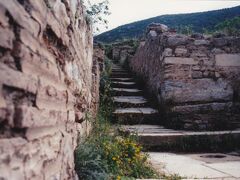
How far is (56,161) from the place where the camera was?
161 cm

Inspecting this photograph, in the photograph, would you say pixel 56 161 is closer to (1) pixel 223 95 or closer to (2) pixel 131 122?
(2) pixel 131 122

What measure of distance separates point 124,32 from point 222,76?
15012 millimetres

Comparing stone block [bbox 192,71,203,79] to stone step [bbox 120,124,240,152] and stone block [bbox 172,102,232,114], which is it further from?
stone step [bbox 120,124,240,152]

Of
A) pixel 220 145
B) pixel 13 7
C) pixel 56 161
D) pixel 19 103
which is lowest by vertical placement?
pixel 220 145

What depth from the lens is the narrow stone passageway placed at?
3.32 m

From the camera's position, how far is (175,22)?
19.4 meters

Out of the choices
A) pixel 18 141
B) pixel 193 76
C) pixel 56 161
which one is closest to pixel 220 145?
pixel 193 76

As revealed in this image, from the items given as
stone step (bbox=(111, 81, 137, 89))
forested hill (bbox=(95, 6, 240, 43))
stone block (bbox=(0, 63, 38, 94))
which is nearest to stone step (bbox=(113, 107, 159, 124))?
stone step (bbox=(111, 81, 137, 89))

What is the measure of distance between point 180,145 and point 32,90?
3920 millimetres

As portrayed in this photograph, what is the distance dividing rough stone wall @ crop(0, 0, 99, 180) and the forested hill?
16.1 m

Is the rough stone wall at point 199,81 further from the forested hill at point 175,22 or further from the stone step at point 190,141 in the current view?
the forested hill at point 175,22

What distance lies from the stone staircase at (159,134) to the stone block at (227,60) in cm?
161

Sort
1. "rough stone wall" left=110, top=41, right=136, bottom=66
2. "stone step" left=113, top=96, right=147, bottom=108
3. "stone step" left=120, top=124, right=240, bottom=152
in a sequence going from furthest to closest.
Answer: "rough stone wall" left=110, top=41, right=136, bottom=66 < "stone step" left=113, top=96, right=147, bottom=108 < "stone step" left=120, top=124, right=240, bottom=152

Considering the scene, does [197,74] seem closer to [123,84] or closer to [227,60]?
[227,60]
